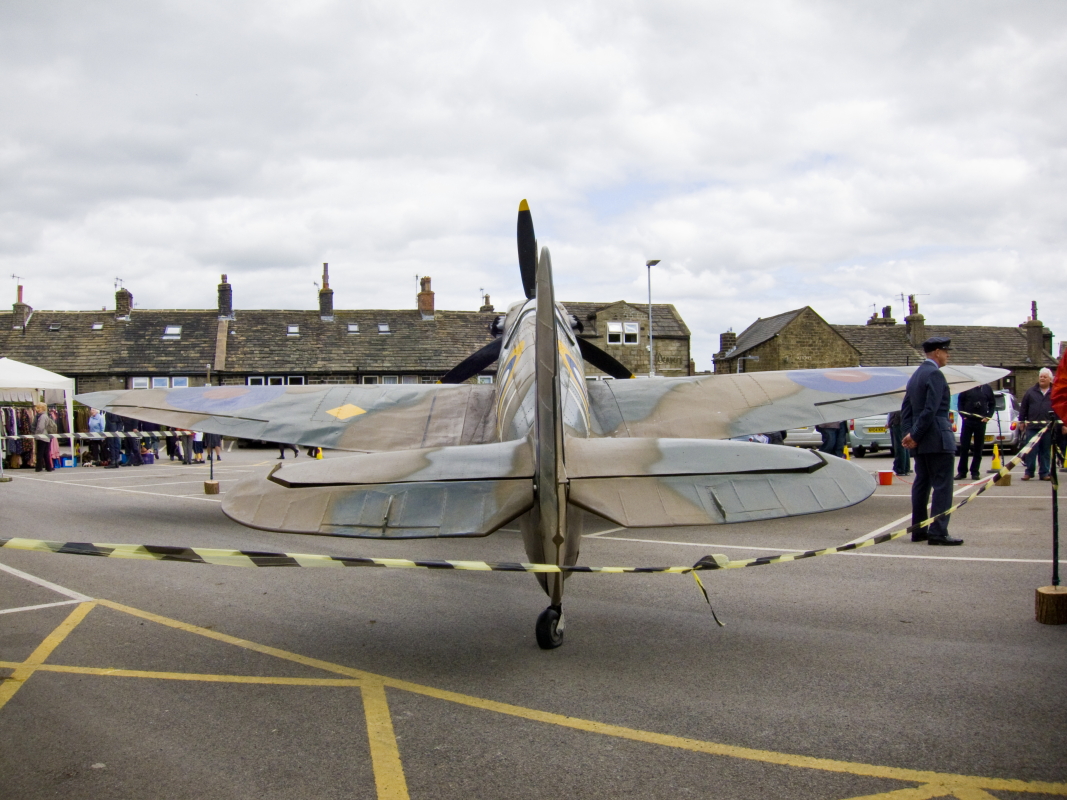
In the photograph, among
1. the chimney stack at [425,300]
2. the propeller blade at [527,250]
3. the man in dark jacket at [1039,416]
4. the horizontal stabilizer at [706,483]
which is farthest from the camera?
the chimney stack at [425,300]

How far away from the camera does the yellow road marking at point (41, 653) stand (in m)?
4.09

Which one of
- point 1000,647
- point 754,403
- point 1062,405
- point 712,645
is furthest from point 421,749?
point 754,403

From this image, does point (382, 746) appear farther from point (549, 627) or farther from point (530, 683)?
point (549, 627)

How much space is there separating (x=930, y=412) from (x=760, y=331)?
1757 inches

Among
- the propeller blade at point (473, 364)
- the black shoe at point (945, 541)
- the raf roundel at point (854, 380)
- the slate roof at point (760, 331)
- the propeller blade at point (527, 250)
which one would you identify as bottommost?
the black shoe at point (945, 541)

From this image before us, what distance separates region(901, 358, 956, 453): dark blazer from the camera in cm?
752

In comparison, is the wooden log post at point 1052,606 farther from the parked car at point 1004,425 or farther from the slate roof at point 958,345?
the slate roof at point 958,345

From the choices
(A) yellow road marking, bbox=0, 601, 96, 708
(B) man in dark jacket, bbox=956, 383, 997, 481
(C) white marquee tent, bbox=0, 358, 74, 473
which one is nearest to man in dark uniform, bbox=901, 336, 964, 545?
(B) man in dark jacket, bbox=956, 383, 997, 481

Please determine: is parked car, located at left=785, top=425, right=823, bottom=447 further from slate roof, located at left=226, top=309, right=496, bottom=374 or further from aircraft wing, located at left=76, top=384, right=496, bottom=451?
slate roof, located at left=226, top=309, right=496, bottom=374

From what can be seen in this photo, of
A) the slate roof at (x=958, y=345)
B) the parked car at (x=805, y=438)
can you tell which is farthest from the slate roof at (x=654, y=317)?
the parked car at (x=805, y=438)

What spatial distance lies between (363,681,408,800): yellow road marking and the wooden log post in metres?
4.21

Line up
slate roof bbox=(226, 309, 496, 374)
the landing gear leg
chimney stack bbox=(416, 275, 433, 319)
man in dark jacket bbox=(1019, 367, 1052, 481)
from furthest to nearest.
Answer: chimney stack bbox=(416, 275, 433, 319), slate roof bbox=(226, 309, 496, 374), man in dark jacket bbox=(1019, 367, 1052, 481), the landing gear leg

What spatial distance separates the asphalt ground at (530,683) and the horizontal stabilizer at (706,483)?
3.14ft

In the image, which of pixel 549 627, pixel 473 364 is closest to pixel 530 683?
pixel 549 627
